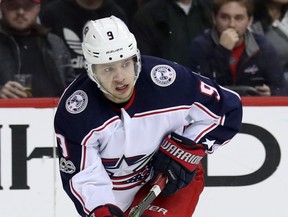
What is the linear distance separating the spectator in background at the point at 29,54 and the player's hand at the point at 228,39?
698 millimetres

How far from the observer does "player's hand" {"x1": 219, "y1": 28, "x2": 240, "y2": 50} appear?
4.25 meters

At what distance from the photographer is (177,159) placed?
316cm

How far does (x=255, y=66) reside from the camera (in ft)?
14.1

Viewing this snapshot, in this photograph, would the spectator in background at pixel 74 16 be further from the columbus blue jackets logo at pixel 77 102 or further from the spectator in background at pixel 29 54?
the columbus blue jackets logo at pixel 77 102

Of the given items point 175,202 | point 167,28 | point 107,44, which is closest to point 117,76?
point 107,44

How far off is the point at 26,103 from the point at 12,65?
0.23 m

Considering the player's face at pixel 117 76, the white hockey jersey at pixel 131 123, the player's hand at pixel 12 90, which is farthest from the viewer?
the player's hand at pixel 12 90

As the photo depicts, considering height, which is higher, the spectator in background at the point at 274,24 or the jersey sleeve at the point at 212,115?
the spectator in background at the point at 274,24

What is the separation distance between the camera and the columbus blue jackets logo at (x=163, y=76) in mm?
3098

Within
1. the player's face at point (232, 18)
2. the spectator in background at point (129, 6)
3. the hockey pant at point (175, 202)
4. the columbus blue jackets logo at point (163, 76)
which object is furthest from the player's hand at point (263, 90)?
the columbus blue jackets logo at point (163, 76)

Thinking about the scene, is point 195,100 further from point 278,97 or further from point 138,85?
point 278,97

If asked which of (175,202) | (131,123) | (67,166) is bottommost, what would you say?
(175,202)

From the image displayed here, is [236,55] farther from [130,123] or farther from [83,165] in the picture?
[83,165]

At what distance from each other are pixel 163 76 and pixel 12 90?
121cm
